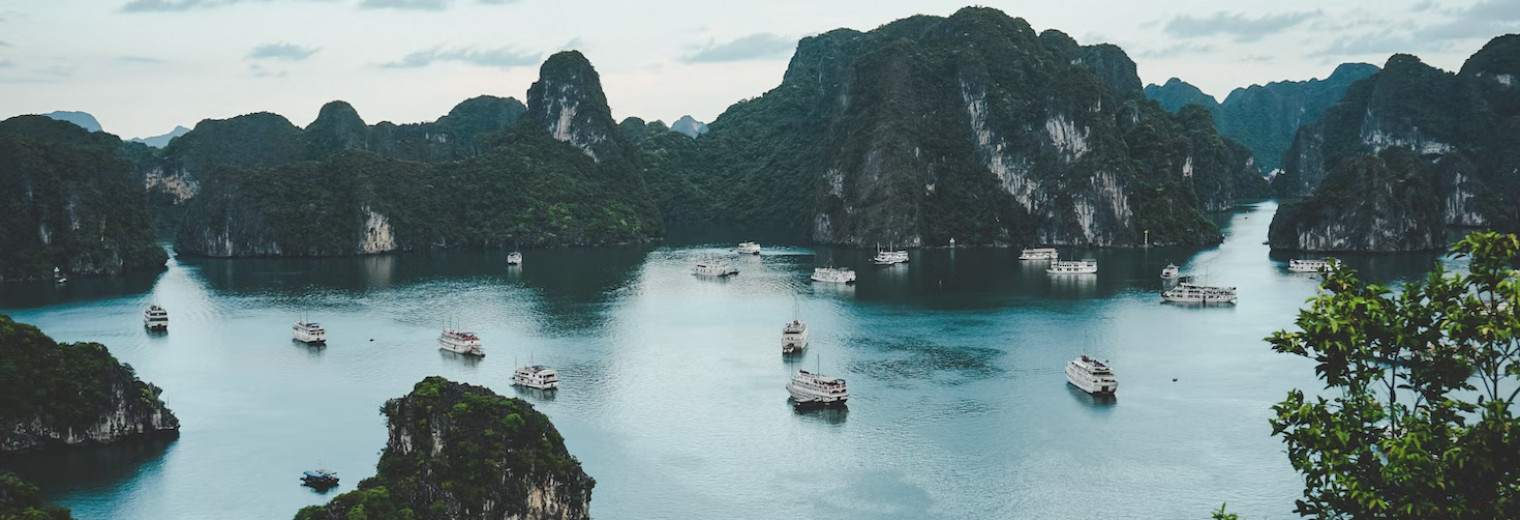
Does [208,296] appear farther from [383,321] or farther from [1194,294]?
[1194,294]

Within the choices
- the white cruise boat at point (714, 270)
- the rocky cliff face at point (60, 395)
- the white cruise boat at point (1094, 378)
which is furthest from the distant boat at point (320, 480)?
the white cruise boat at point (714, 270)

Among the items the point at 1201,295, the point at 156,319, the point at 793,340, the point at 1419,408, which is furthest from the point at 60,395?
the point at 1201,295

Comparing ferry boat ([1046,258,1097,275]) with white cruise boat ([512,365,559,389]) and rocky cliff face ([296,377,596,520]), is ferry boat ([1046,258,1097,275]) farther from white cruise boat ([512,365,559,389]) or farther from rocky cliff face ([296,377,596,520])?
rocky cliff face ([296,377,596,520])

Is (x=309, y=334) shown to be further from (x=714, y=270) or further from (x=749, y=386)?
(x=714, y=270)

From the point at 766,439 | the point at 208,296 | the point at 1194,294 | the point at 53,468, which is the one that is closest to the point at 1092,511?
the point at 766,439

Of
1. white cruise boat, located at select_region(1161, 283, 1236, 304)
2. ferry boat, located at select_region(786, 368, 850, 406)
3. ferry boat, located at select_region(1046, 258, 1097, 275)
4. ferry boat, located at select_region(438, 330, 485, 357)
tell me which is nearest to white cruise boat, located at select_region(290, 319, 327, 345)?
ferry boat, located at select_region(438, 330, 485, 357)

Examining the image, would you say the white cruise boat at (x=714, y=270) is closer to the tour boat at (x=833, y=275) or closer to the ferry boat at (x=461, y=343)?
the tour boat at (x=833, y=275)

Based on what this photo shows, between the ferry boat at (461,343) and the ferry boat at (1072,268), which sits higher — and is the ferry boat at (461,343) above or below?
below
